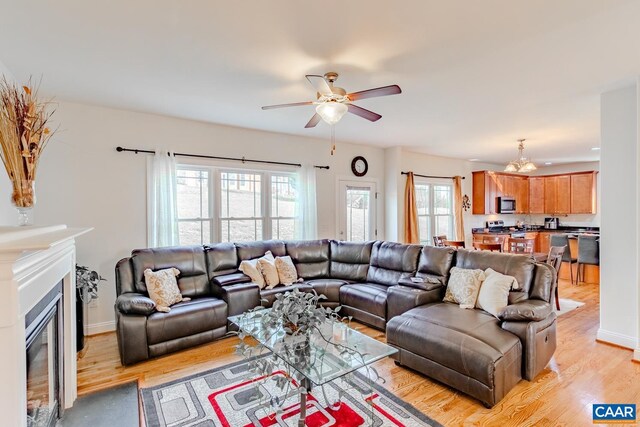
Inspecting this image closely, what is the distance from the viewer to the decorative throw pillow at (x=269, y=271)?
408cm

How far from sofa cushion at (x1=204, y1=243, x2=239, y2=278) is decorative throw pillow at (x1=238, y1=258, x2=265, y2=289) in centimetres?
13

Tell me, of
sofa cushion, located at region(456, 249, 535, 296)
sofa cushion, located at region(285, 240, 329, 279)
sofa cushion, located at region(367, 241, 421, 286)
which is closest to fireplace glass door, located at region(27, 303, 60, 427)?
sofa cushion, located at region(285, 240, 329, 279)

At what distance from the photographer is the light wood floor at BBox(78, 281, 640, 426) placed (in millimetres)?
2213

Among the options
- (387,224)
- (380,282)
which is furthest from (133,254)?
(387,224)

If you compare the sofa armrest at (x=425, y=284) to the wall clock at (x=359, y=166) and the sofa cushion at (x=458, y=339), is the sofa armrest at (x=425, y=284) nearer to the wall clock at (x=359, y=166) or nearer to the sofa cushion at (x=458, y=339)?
the sofa cushion at (x=458, y=339)

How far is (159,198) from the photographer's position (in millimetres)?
4008

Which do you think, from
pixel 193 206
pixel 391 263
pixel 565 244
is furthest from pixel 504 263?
pixel 565 244

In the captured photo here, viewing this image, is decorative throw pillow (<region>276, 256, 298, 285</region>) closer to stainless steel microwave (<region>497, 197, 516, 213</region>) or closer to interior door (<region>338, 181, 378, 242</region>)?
interior door (<region>338, 181, 378, 242</region>)

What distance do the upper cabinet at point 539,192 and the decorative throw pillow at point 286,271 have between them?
5500 millimetres

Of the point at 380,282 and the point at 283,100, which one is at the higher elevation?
the point at 283,100

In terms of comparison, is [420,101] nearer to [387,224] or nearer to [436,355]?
[436,355]

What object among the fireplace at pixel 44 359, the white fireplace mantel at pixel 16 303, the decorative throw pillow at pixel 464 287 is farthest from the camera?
the decorative throw pillow at pixel 464 287

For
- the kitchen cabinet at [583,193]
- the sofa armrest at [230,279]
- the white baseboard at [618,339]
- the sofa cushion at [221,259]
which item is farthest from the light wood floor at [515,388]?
the kitchen cabinet at [583,193]

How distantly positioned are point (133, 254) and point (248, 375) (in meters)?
2.00
